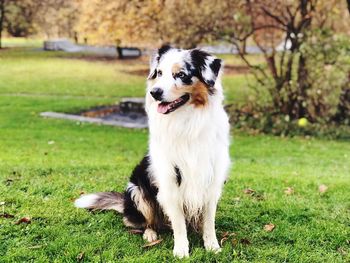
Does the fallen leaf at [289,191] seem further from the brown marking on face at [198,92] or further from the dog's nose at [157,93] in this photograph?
the dog's nose at [157,93]

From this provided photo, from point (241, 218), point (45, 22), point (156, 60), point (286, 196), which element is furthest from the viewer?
point (45, 22)

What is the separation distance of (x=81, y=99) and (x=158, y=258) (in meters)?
13.3

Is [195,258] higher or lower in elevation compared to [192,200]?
lower

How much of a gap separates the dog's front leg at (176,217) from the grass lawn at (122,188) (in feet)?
0.35

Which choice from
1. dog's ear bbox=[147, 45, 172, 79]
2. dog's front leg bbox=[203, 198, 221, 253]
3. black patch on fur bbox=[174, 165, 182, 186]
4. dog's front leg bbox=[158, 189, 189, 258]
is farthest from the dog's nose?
dog's front leg bbox=[203, 198, 221, 253]

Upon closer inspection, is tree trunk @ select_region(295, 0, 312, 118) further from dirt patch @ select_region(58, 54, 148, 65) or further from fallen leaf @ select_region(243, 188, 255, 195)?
dirt patch @ select_region(58, 54, 148, 65)

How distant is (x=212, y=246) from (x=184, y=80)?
145 cm

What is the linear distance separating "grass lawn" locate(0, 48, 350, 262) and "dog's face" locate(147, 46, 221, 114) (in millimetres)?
1267

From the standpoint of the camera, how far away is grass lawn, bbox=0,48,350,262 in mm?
3998

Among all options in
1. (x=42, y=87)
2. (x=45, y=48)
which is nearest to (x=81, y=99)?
(x=42, y=87)

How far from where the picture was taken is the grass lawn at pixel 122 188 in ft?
13.1

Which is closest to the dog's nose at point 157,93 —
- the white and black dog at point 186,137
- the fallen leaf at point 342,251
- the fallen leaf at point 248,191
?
the white and black dog at point 186,137

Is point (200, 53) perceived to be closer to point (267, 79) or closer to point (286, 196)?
point (286, 196)

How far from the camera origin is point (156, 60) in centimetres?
407
